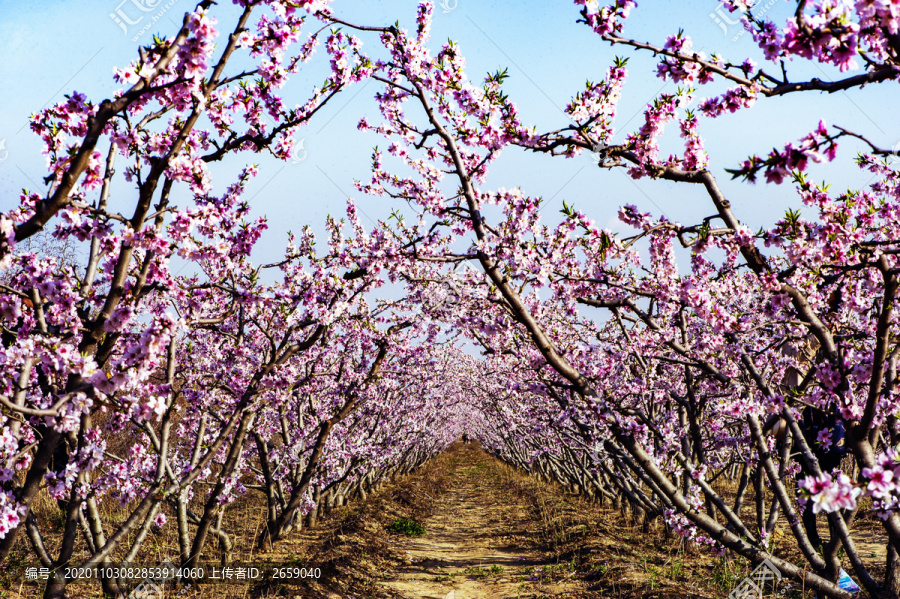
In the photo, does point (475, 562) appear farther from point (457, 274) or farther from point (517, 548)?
point (457, 274)

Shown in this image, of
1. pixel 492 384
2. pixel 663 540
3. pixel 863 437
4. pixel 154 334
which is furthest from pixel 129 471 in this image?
pixel 492 384

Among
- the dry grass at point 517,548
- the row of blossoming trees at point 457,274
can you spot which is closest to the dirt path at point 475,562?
the dry grass at point 517,548

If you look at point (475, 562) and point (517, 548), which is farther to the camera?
point (517, 548)

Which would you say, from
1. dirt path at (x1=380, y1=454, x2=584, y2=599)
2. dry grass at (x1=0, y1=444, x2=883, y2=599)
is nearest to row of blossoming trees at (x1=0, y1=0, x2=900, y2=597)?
dry grass at (x1=0, y1=444, x2=883, y2=599)

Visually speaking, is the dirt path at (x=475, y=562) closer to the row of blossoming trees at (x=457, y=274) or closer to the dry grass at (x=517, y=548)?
the dry grass at (x=517, y=548)

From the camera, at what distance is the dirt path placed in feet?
29.4

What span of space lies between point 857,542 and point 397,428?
11.9 metres

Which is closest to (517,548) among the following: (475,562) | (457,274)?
(475,562)

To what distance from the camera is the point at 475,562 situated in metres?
11.2

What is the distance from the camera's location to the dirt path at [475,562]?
8.96 m

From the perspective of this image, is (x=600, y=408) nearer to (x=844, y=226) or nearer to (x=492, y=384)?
(x=844, y=226)

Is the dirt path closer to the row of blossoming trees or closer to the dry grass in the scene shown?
the dry grass

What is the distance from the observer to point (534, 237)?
222 inches

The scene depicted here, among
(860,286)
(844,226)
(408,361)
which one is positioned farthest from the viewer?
(408,361)
